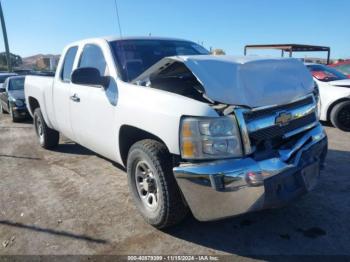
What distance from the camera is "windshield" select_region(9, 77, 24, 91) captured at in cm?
1122

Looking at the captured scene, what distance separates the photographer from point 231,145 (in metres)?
2.64

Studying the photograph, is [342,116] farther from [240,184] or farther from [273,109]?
[240,184]

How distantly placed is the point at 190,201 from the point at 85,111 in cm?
198

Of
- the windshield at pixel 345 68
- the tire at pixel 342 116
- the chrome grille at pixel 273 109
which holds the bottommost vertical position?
the tire at pixel 342 116

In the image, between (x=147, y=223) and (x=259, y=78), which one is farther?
(x=147, y=223)

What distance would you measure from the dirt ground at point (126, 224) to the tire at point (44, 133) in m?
1.38

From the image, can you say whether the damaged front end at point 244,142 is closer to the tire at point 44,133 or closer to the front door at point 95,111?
the front door at point 95,111

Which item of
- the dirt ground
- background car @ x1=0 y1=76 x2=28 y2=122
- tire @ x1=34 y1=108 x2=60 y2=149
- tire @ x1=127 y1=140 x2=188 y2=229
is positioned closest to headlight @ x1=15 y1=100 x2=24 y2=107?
background car @ x1=0 y1=76 x2=28 y2=122

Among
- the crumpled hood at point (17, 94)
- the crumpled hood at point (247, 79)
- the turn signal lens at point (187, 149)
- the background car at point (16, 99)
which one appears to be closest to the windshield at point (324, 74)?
the crumpled hood at point (247, 79)

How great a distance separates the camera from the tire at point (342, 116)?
7.55 m

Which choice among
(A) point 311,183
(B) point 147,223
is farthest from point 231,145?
(B) point 147,223

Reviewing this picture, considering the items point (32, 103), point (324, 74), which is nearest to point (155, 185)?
point (32, 103)

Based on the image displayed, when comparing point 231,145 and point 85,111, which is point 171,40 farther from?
point 231,145

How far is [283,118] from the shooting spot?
2.97m
